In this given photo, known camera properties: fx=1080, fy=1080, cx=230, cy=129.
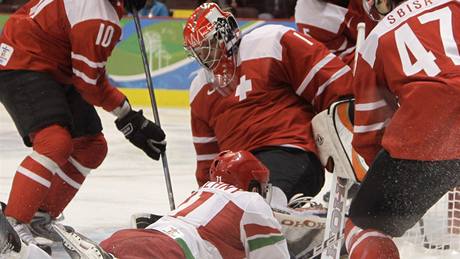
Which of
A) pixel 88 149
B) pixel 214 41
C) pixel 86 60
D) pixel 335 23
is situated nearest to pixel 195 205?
pixel 214 41

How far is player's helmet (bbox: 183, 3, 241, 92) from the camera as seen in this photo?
314cm

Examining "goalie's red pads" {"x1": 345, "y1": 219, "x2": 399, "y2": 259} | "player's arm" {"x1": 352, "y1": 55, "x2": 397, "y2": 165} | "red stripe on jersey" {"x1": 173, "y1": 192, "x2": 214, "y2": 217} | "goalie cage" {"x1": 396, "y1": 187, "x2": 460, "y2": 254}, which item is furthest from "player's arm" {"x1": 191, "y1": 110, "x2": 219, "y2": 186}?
"goalie's red pads" {"x1": 345, "y1": 219, "x2": 399, "y2": 259}

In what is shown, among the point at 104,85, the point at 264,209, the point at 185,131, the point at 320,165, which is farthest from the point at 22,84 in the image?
the point at 185,131

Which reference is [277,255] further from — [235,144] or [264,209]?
[235,144]

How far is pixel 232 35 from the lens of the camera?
10.5 feet

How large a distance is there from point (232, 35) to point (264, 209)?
811 mm

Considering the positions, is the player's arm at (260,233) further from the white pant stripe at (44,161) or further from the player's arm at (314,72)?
the white pant stripe at (44,161)

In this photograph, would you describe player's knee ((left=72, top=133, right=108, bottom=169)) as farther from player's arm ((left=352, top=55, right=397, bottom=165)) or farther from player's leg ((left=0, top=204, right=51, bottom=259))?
player's leg ((left=0, top=204, right=51, bottom=259))

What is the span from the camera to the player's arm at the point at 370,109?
7.58 ft

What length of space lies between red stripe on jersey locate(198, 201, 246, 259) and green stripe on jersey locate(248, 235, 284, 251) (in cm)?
4

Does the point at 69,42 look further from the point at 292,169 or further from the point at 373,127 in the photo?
the point at 373,127

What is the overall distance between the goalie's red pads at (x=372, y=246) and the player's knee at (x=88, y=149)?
1.57 meters

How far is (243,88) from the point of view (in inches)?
128

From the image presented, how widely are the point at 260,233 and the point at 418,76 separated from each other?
0.61 metres
